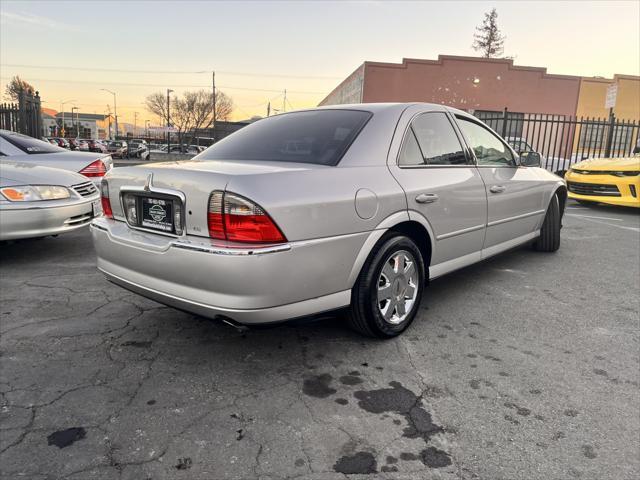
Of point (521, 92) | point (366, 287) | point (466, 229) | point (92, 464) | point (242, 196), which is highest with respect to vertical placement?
point (521, 92)

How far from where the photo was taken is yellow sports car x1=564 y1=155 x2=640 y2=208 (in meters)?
8.79

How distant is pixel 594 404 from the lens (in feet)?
7.98

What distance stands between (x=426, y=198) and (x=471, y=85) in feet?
82.2

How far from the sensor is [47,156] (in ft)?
21.2

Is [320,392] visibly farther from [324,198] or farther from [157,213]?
[157,213]

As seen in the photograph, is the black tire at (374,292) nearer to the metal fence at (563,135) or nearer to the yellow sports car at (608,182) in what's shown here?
the metal fence at (563,135)

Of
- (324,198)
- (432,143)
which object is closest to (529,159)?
(432,143)

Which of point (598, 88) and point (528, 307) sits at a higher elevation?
point (598, 88)

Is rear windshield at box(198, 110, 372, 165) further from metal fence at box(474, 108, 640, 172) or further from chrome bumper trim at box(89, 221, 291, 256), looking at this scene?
metal fence at box(474, 108, 640, 172)

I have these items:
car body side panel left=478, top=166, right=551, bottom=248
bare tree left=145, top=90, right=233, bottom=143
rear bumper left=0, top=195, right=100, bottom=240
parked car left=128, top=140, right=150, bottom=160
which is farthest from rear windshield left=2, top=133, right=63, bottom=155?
bare tree left=145, top=90, right=233, bottom=143

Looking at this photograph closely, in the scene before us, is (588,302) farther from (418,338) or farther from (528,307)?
(418,338)

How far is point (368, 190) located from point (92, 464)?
1894 millimetres

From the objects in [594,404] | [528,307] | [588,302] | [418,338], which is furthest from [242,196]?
[588,302]

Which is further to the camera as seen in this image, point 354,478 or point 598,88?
point 598,88
